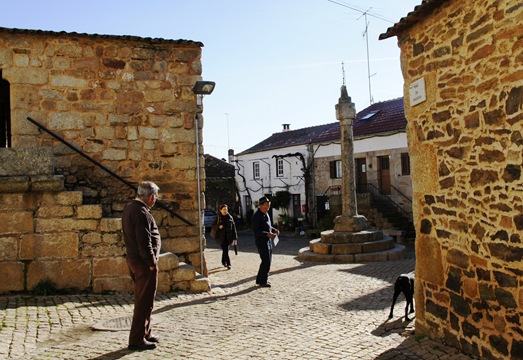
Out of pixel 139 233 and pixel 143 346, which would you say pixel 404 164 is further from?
pixel 143 346

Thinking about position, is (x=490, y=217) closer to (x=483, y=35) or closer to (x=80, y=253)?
(x=483, y=35)

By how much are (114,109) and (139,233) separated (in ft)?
13.9

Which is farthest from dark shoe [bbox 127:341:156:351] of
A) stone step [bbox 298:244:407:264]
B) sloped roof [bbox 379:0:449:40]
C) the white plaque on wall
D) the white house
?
the white house

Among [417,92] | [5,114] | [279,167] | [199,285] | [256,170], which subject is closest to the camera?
[417,92]

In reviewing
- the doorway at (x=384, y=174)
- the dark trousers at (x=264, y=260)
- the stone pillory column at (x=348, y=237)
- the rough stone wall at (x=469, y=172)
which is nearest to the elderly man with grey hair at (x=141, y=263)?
the rough stone wall at (x=469, y=172)

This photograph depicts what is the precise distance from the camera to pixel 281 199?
3000 centimetres

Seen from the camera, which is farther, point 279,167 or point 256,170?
point 256,170

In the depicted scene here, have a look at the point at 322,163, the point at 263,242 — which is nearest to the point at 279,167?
the point at 322,163

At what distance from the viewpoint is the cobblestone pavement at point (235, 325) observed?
16.6 feet

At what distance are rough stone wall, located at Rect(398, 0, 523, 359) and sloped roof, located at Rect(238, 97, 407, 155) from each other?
54.4ft

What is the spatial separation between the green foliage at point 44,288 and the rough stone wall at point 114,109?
1584mm

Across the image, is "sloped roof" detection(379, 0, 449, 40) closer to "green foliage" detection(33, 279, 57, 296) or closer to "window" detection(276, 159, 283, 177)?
"green foliage" detection(33, 279, 57, 296)

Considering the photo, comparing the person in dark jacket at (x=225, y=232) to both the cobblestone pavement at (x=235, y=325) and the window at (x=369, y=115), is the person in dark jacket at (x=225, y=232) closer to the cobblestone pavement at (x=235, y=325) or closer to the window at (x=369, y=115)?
the cobblestone pavement at (x=235, y=325)

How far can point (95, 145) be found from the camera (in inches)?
345
